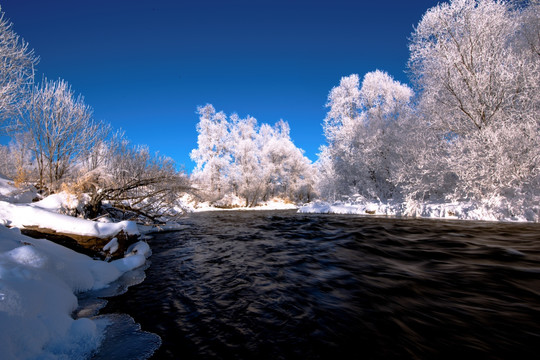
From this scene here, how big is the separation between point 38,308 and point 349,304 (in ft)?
10.0

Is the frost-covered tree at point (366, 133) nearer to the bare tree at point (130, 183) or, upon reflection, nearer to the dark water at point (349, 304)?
the dark water at point (349, 304)

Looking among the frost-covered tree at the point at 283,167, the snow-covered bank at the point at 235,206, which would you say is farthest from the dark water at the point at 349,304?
the frost-covered tree at the point at 283,167

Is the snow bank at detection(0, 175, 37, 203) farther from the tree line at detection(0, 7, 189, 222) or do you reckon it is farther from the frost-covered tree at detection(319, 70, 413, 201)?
the frost-covered tree at detection(319, 70, 413, 201)

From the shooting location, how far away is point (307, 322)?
2367 millimetres

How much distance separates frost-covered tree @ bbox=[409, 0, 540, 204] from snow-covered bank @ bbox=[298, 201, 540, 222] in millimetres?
598

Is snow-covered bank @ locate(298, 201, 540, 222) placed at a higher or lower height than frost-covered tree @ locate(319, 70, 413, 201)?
lower

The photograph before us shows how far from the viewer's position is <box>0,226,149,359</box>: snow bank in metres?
1.64

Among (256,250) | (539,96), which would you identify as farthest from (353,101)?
(256,250)

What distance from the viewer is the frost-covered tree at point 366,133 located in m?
17.1

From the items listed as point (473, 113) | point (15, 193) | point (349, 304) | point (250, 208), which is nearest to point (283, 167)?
point (250, 208)

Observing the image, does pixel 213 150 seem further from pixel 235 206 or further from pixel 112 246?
pixel 112 246

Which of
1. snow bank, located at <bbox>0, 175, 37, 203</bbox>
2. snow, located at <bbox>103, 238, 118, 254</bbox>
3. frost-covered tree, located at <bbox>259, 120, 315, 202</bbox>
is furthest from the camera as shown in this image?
frost-covered tree, located at <bbox>259, 120, 315, 202</bbox>

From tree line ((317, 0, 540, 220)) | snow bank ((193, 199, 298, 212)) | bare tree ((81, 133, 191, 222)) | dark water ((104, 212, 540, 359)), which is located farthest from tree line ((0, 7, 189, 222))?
snow bank ((193, 199, 298, 212))

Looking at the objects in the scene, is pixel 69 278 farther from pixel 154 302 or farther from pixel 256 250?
pixel 256 250
